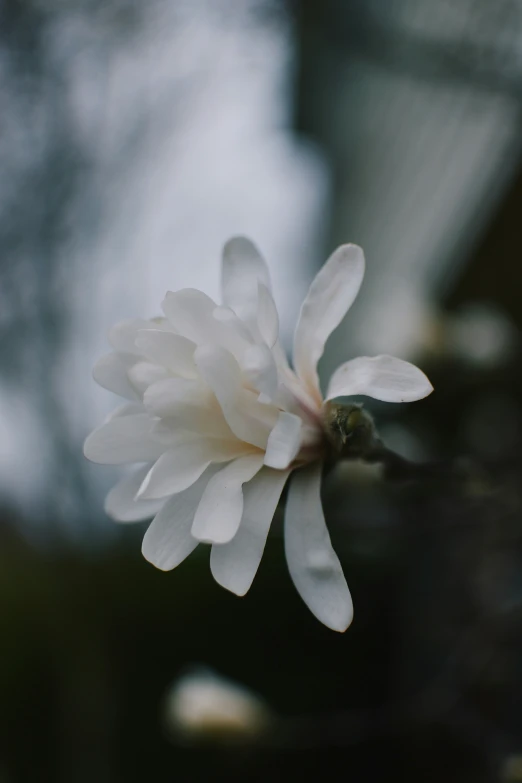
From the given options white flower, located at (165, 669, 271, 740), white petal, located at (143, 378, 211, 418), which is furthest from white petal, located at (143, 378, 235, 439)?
white flower, located at (165, 669, 271, 740)

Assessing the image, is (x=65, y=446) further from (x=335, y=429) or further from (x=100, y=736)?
(x=335, y=429)

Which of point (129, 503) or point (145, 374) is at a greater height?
point (145, 374)

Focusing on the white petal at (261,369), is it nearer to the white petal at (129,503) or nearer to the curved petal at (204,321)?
the curved petal at (204,321)

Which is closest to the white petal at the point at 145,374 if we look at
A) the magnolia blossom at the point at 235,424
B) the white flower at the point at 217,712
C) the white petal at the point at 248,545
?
the magnolia blossom at the point at 235,424

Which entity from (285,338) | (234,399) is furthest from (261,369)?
(285,338)

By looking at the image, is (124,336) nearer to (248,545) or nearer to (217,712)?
(248,545)
